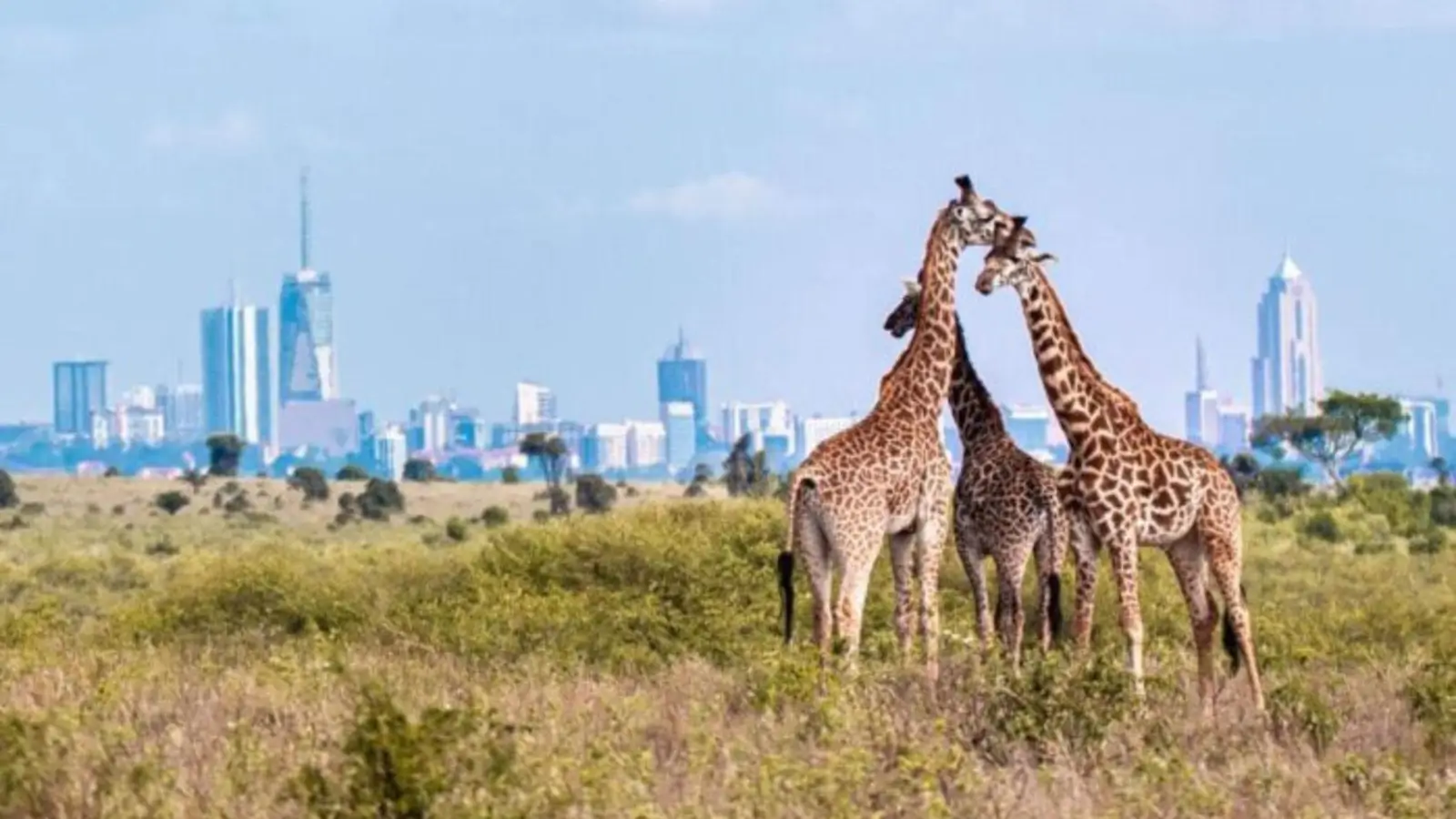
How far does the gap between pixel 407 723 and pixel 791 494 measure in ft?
14.1

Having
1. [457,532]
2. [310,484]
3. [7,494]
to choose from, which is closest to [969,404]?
[457,532]

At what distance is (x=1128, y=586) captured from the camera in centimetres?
1361

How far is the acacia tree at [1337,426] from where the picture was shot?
6900cm

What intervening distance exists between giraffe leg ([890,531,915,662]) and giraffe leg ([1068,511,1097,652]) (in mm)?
905

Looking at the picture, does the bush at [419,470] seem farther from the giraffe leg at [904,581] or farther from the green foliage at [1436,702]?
the green foliage at [1436,702]

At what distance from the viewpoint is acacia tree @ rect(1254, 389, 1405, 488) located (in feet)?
226

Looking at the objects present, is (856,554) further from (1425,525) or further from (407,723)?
(1425,525)

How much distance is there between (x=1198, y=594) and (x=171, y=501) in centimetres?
4773

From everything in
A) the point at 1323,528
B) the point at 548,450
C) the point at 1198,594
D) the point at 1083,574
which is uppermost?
the point at 1083,574

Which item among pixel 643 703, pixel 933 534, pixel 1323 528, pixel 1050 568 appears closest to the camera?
pixel 643 703

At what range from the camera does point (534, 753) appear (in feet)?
35.3

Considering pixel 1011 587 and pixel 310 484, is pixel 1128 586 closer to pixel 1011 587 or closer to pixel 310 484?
pixel 1011 587

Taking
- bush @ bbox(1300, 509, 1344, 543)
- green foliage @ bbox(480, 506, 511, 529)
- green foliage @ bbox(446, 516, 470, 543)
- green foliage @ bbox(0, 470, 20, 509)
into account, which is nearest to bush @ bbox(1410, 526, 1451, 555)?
bush @ bbox(1300, 509, 1344, 543)

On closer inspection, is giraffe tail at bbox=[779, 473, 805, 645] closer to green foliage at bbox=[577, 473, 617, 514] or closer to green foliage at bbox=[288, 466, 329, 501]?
green foliage at bbox=[577, 473, 617, 514]
